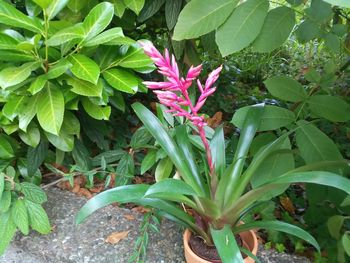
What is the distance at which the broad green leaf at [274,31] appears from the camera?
136 cm

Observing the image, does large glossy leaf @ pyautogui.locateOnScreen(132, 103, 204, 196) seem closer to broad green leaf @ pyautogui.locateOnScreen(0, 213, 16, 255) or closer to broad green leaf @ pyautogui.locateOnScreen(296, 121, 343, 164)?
broad green leaf @ pyautogui.locateOnScreen(296, 121, 343, 164)

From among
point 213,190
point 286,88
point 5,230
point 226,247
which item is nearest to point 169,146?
point 213,190

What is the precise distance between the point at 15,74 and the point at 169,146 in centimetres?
61

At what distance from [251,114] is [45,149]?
101 cm

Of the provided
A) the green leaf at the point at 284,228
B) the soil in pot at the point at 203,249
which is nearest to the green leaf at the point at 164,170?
the soil in pot at the point at 203,249

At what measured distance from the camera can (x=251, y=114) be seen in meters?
1.48

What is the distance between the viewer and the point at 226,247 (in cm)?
117

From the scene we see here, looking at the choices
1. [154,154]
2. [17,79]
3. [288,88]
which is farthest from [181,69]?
[17,79]

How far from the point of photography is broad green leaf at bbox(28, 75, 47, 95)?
4.63ft

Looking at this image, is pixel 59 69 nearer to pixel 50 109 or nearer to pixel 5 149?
pixel 50 109

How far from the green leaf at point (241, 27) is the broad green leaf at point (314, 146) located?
1.38 ft

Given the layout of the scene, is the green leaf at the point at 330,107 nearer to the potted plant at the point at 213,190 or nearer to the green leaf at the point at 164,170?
the potted plant at the point at 213,190

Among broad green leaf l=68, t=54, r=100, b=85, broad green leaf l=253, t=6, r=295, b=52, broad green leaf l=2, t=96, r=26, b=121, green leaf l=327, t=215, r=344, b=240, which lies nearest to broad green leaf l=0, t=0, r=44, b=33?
broad green leaf l=68, t=54, r=100, b=85

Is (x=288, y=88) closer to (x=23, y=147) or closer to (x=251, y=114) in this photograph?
(x=251, y=114)
